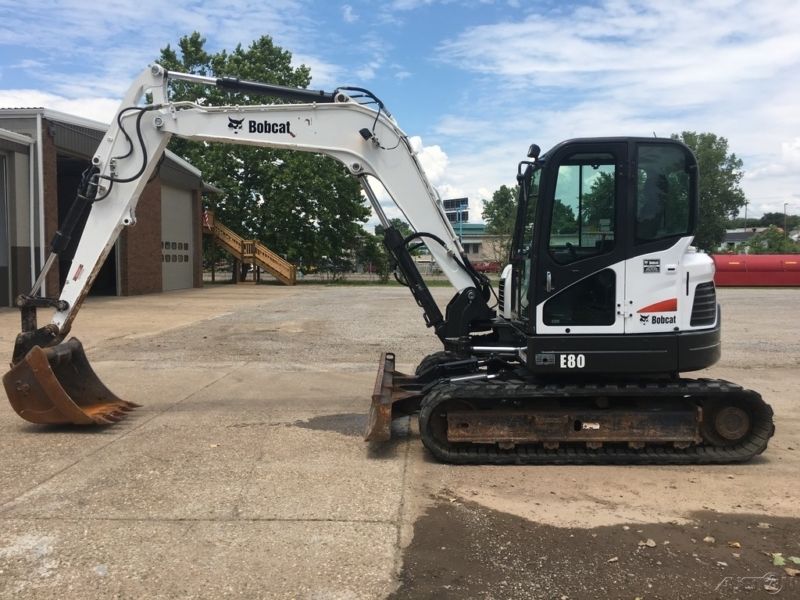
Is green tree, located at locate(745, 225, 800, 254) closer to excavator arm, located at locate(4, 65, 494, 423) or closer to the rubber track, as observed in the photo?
the rubber track

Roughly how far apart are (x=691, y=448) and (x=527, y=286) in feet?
6.58

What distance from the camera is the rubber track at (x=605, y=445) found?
549 centimetres

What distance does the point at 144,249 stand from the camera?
86.8 feet

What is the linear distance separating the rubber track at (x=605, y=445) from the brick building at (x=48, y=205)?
15676mm

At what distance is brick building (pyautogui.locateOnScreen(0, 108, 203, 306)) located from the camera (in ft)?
61.3

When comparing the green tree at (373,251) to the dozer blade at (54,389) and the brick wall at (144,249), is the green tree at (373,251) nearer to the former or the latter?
the brick wall at (144,249)

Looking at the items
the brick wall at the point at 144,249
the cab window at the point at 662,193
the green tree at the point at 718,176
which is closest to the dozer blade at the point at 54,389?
the cab window at the point at 662,193

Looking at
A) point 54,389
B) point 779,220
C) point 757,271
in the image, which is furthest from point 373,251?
point 779,220

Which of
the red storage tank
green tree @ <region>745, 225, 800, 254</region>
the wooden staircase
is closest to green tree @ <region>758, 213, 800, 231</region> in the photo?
green tree @ <region>745, 225, 800, 254</region>

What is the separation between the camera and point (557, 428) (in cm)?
553

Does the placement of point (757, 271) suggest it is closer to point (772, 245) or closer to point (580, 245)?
point (772, 245)

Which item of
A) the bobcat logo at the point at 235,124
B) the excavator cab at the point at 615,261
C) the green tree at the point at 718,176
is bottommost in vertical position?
the excavator cab at the point at 615,261

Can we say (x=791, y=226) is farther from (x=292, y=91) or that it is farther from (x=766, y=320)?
(x=292, y=91)

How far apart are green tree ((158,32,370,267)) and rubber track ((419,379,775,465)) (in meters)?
33.9
